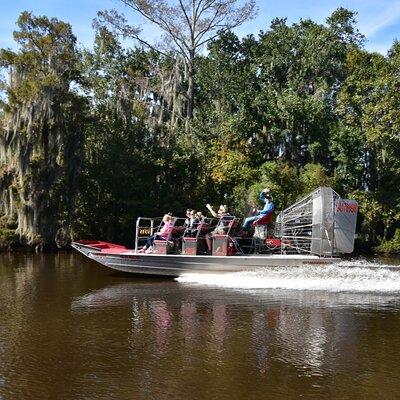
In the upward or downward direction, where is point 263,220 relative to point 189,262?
upward

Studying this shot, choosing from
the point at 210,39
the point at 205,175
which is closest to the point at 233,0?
the point at 210,39

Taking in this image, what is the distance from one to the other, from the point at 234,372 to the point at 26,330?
452 centimetres

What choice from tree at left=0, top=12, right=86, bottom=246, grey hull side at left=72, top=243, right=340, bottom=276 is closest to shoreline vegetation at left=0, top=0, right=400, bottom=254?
tree at left=0, top=12, right=86, bottom=246

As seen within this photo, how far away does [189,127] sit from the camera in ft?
112

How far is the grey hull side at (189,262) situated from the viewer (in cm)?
1639

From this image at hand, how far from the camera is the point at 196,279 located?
56.1 ft

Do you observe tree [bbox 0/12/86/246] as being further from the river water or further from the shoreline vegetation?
the river water

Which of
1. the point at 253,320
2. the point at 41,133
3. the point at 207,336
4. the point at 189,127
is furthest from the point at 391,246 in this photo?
the point at 207,336

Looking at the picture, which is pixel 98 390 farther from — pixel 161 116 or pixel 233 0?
pixel 233 0

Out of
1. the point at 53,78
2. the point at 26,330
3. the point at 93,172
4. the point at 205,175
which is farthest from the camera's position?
the point at 205,175

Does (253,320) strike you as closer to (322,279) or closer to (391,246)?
(322,279)

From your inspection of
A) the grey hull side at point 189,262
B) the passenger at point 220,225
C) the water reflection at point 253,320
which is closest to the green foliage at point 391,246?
the grey hull side at point 189,262

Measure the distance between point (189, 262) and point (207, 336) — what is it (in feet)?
22.3

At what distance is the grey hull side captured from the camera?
16391 millimetres
